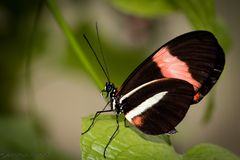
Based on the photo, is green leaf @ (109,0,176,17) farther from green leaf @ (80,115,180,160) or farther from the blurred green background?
green leaf @ (80,115,180,160)

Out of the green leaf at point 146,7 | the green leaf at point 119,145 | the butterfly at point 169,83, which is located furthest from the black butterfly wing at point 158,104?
the green leaf at point 146,7

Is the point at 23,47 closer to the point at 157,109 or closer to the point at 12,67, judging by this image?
the point at 12,67

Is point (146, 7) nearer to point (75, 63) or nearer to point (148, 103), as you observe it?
point (148, 103)

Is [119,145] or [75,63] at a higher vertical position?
[75,63]

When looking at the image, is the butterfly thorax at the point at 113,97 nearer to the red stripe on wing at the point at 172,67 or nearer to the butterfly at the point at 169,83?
the butterfly at the point at 169,83

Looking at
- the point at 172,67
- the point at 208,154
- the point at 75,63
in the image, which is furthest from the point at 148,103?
the point at 75,63

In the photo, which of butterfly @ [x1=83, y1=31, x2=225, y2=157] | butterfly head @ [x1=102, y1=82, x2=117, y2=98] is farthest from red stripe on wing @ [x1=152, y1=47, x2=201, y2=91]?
butterfly head @ [x1=102, y1=82, x2=117, y2=98]
